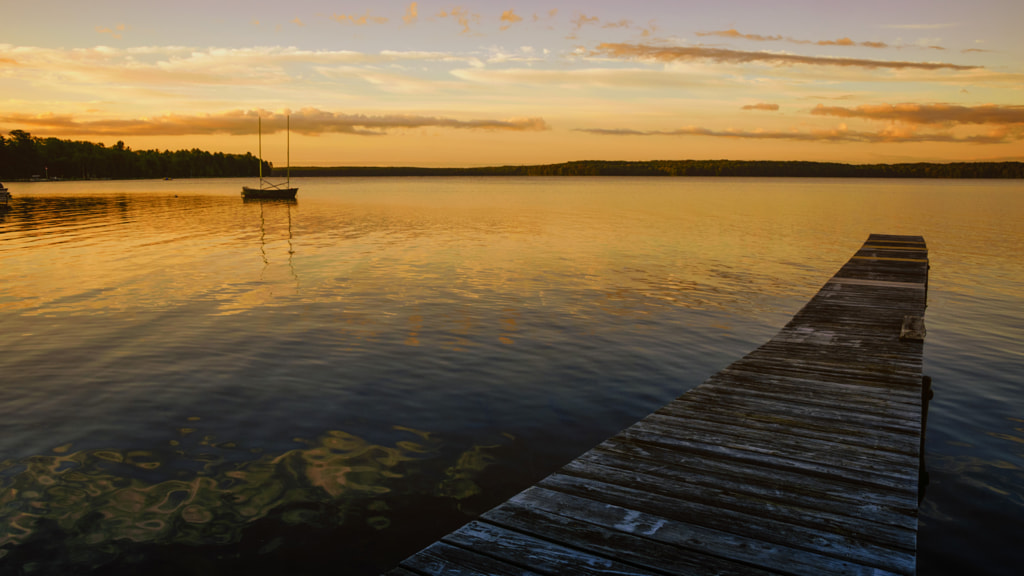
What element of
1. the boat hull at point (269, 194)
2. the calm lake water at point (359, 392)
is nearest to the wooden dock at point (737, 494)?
the calm lake water at point (359, 392)

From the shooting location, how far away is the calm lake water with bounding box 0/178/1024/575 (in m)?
7.21

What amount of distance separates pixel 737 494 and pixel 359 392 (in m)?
7.51

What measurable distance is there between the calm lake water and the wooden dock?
1.61 metres

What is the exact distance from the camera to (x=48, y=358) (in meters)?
13.4

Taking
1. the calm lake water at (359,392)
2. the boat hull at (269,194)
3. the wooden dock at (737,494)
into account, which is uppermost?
the boat hull at (269,194)

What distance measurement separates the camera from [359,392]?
1157 centimetres

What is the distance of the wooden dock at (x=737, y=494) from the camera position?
15.3 ft

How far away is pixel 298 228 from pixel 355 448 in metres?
40.3

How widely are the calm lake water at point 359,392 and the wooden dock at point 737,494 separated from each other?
161 cm

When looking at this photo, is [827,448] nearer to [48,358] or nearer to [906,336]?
[906,336]

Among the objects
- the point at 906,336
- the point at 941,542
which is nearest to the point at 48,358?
the point at 941,542

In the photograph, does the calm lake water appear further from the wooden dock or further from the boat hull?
the boat hull

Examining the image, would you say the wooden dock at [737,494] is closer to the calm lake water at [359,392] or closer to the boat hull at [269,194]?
the calm lake water at [359,392]

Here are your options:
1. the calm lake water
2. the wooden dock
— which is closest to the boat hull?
the calm lake water
